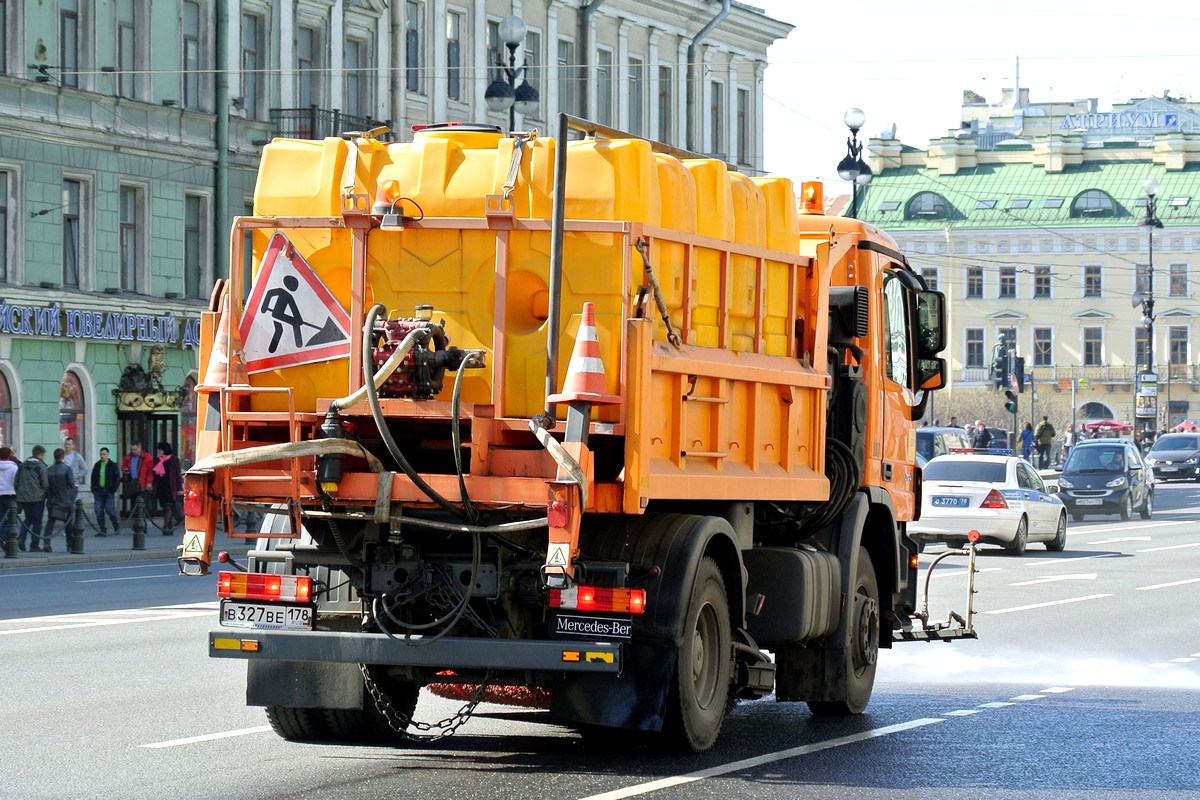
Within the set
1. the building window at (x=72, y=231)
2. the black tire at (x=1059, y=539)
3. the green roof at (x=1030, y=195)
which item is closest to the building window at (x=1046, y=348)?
the green roof at (x=1030, y=195)

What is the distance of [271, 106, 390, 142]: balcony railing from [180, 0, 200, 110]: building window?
1.84 m

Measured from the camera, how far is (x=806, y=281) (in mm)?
11117

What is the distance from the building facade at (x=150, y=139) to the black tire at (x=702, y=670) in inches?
1015

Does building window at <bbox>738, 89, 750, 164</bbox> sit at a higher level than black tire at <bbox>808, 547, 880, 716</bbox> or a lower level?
higher

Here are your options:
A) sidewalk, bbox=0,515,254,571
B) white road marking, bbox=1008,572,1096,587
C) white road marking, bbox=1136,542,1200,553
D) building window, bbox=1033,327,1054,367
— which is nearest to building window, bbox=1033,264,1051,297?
building window, bbox=1033,327,1054,367

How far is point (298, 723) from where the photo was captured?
1012cm

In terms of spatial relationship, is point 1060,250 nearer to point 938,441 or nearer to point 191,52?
point 938,441

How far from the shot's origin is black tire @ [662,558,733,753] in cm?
941

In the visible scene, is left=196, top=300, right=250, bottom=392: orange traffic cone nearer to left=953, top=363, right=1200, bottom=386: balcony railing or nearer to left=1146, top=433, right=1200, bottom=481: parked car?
left=1146, top=433, right=1200, bottom=481: parked car

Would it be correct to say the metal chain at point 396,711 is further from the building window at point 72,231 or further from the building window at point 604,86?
the building window at point 604,86

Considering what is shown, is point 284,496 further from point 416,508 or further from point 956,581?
point 956,581

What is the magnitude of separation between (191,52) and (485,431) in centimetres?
3077

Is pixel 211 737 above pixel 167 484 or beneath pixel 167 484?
beneath

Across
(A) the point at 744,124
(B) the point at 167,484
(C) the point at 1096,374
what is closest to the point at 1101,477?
(A) the point at 744,124
